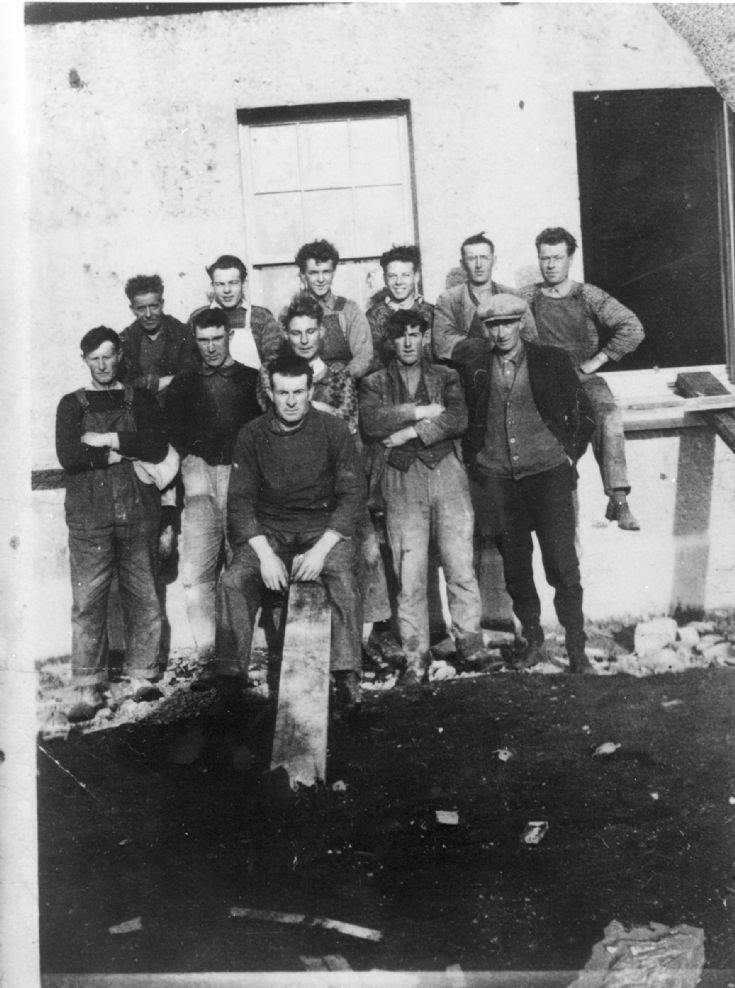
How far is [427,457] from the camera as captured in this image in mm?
4465

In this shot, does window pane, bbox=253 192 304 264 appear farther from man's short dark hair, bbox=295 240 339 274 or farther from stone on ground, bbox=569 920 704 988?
stone on ground, bbox=569 920 704 988

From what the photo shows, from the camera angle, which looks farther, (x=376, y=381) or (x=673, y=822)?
(x=376, y=381)

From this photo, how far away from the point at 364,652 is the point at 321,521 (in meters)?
0.86

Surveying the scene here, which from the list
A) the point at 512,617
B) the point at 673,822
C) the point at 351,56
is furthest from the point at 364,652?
the point at 351,56

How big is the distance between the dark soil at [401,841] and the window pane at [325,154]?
286cm

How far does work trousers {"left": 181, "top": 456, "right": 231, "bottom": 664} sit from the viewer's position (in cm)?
442

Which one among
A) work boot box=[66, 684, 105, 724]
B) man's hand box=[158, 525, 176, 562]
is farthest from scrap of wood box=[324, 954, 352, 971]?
man's hand box=[158, 525, 176, 562]

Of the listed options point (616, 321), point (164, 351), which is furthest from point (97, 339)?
point (616, 321)

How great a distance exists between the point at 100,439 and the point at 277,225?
156cm

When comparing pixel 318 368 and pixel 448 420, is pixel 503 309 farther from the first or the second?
pixel 318 368

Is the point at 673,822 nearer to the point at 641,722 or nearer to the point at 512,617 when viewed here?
the point at 641,722

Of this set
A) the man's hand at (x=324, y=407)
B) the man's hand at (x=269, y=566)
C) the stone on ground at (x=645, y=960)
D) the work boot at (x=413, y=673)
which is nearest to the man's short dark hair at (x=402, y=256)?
the man's hand at (x=324, y=407)

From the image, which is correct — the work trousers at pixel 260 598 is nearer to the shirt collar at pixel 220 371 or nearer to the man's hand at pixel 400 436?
A: the man's hand at pixel 400 436

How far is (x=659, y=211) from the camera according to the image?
4.47m
